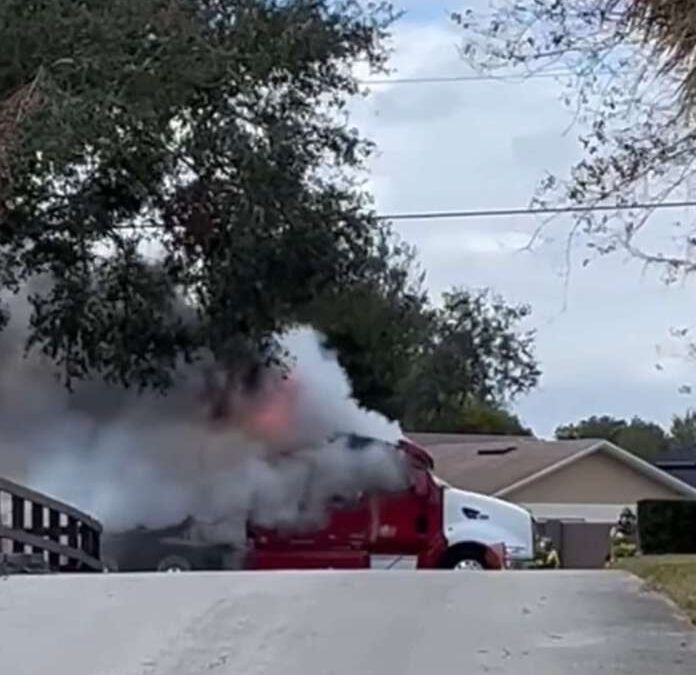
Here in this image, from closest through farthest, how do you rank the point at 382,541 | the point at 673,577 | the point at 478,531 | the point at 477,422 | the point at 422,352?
1. the point at 673,577
2. the point at 382,541
3. the point at 478,531
4. the point at 422,352
5. the point at 477,422

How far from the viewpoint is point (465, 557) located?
23.2 metres

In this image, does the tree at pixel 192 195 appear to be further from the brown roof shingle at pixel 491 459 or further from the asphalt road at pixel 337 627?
the brown roof shingle at pixel 491 459

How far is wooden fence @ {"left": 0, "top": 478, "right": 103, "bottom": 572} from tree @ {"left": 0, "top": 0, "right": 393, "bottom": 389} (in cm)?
295

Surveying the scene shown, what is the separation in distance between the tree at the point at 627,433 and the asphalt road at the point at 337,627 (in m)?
38.8

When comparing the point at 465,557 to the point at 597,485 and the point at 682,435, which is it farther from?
the point at 682,435

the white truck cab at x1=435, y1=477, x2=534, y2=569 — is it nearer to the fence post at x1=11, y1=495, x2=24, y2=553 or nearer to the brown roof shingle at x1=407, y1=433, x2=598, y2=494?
the fence post at x1=11, y1=495, x2=24, y2=553

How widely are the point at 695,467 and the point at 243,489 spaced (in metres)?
24.7

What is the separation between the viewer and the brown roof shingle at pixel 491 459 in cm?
3707

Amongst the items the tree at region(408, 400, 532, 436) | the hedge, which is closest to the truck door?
the hedge

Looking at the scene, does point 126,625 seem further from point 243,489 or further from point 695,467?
point 695,467

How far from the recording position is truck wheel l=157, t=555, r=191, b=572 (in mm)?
22609

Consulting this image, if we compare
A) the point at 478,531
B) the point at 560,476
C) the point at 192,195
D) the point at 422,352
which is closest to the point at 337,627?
the point at 192,195

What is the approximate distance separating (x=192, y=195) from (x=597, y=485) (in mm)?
21892

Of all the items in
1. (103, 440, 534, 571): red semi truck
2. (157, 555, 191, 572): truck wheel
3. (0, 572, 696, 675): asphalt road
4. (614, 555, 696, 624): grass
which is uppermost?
(103, 440, 534, 571): red semi truck
